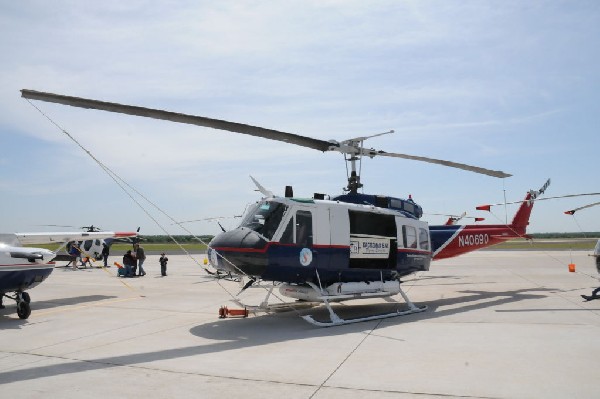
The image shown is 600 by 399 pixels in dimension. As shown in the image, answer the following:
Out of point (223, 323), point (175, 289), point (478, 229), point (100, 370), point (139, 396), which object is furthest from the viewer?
point (175, 289)

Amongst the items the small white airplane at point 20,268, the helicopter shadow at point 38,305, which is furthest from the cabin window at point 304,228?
the helicopter shadow at point 38,305

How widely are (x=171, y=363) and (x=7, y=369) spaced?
7.21 ft

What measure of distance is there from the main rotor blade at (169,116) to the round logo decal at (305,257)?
7.51 feet

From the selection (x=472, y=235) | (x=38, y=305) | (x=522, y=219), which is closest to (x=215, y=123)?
(x=38, y=305)

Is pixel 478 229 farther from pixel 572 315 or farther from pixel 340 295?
pixel 340 295

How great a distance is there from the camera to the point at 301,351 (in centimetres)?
730

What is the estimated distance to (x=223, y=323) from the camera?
32.4ft

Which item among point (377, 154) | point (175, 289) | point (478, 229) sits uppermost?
point (377, 154)

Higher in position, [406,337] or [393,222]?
[393,222]

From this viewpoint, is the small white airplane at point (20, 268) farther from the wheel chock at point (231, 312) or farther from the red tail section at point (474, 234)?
the red tail section at point (474, 234)

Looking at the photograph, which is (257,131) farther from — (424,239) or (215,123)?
(424,239)

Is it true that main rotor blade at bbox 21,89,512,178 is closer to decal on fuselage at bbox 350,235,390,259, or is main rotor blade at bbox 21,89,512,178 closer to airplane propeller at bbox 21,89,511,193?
airplane propeller at bbox 21,89,511,193

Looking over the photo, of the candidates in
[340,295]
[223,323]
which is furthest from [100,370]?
[340,295]

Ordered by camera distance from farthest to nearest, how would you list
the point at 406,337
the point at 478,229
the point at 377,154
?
the point at 478,229
the point at 377,154
the point at 406,337
